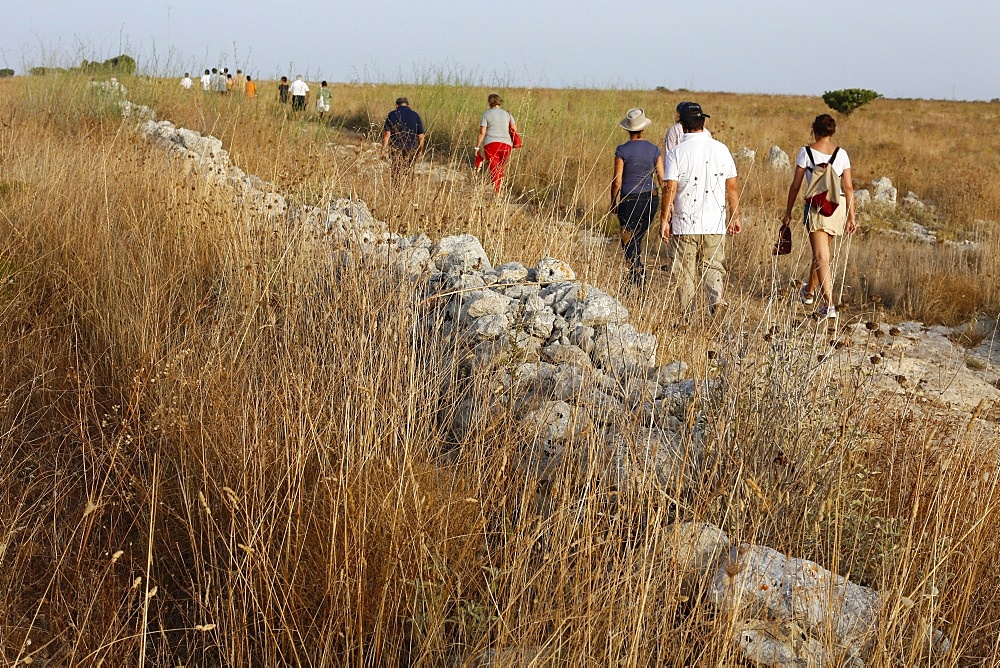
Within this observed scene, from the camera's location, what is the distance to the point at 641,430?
2.65 meters

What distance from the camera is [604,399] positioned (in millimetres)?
3062

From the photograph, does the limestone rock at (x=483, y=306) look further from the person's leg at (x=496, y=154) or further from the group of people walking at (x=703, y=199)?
the person's leg at (x=496, y=154)

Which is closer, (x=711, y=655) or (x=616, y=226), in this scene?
(x=711, y=655)

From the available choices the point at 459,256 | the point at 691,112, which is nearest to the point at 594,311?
the point at 459,256

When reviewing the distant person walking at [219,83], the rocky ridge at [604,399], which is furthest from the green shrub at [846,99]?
the rocky ridge at [604,399]

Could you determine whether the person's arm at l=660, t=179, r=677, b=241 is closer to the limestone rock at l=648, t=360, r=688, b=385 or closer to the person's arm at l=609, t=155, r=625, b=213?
the person's arm at l=609, t=155, r=625, b=213

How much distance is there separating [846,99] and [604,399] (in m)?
34.1

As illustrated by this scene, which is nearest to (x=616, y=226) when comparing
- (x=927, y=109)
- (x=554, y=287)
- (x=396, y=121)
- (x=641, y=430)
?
(x=396, y=121)

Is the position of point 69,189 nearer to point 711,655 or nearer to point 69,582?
point 69,582

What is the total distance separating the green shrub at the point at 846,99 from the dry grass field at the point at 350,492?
31.6m

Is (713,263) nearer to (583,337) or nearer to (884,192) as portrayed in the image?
(583,337)

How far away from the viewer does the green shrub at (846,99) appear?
108 feet

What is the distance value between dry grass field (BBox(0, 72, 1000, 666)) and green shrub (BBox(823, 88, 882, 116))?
31647 mm

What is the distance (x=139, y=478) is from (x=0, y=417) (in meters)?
0.86
